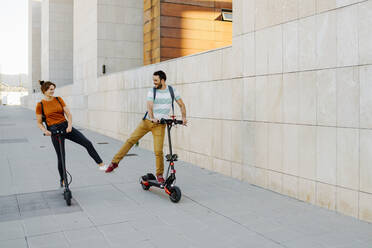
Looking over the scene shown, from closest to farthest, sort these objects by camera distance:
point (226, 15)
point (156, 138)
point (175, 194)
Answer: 1. point (175, 194)
2. point (156, 138)
3. point (226, 15)

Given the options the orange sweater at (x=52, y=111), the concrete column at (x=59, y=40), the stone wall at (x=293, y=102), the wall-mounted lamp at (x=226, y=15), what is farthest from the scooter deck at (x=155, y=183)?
the concrete column at (x=59, y=40)

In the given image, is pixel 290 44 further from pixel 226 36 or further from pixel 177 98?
pixel 226 36

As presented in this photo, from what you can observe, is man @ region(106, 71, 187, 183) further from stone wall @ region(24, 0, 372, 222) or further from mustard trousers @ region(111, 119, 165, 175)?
stone wall @ region(24, 0, 372, 222)

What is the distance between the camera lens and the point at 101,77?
59.4 feet

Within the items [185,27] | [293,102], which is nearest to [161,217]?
[293,102]

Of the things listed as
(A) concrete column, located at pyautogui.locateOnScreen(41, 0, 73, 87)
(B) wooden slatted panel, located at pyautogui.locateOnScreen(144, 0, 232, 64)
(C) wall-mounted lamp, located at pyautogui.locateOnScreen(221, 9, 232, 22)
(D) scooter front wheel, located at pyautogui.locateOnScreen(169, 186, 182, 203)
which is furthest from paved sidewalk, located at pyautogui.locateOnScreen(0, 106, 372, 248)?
(A) concrete column, located at pyautogui.locateOnScreen(41, 0, 73, 87)

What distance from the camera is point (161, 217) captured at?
5449mm

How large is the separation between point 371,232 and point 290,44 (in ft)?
10.6

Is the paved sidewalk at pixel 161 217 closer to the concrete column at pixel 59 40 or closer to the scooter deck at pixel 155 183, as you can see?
the scooter deck at pixel 155 183

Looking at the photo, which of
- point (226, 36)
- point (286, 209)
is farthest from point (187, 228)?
point (226, 36)

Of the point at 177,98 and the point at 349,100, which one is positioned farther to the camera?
the point at 177,98

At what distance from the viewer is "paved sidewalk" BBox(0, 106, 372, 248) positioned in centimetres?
454

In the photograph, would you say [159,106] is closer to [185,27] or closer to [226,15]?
[185,27]

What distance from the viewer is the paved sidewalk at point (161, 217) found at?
4.54m
